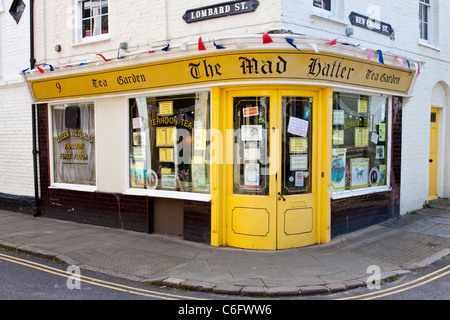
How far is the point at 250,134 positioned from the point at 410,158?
16.1 ft

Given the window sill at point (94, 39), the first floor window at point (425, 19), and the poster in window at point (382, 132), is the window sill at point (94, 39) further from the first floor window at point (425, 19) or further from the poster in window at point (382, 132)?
the first floor window at point (425, 19)

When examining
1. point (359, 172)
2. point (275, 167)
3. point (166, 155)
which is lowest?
point (359, 172)

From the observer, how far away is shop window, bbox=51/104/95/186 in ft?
31.1

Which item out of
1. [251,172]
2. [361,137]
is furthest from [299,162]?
[361,137]

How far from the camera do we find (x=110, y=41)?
28.9 feet

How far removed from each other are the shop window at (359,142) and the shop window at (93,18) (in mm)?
5682

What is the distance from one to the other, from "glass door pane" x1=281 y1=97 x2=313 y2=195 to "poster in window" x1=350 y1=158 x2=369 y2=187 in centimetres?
151

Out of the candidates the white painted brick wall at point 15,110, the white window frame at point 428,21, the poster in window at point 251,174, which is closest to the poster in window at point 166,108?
the poster in window at point 251,174

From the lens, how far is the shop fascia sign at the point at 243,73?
21.6ft

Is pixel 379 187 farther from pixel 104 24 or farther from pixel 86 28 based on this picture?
pixel 86 28

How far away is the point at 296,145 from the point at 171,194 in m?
2.76

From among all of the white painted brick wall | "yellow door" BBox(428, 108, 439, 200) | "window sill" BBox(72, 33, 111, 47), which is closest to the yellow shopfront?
"window sill" BBox(72, 33, 111, 47)

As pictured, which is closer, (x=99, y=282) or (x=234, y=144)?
(x=99, y=282)

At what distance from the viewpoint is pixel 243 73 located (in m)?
6.71
